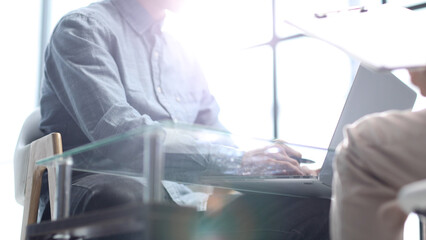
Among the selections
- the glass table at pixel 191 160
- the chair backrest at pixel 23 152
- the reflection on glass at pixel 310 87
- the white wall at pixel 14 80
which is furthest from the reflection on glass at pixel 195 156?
the white wall at pixel 14 80

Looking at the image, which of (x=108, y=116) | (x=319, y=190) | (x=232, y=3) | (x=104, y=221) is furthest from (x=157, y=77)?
(x=232, y=3)

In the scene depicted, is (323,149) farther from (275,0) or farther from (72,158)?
(275,0)

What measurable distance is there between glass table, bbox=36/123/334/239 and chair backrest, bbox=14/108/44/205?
569mm

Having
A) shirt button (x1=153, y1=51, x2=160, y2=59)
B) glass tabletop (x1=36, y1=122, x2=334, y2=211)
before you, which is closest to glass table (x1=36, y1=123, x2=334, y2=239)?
A: glass tabletop (x1=36, y1=122, x2=334, y2=211)

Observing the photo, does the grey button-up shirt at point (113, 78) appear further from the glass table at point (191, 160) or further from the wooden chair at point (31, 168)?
the glass table at point (191, 160)

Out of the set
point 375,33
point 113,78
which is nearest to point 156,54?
point 113,78

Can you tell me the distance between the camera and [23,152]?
66.8 inches

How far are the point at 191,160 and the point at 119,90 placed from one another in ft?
1.95

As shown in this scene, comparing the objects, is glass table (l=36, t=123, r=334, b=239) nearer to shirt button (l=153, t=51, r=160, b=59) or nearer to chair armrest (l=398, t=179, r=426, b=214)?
chair armrest (l=398, t=179, r=426, b=214)

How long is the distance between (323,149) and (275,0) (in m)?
2.08

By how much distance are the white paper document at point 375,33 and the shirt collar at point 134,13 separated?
91 cm

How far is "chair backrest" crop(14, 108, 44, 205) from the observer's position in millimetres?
1677

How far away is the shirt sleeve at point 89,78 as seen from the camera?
1433 millimetres

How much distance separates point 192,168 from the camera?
1154mm
